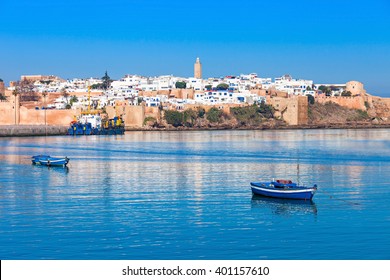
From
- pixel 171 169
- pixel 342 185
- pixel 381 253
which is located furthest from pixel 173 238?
pixel 171 169

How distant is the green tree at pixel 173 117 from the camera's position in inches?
2498

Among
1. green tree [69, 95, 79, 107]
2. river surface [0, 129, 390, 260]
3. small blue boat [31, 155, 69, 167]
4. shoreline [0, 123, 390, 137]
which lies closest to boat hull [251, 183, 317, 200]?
river surface [0, 129, 390, 260]

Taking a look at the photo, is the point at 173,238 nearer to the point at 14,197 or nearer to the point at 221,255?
the point at 221,255

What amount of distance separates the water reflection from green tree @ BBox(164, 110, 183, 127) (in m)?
48.2

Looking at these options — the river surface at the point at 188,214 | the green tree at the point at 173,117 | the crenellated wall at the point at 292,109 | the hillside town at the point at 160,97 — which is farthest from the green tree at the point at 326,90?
the river surface at the point at 188,214

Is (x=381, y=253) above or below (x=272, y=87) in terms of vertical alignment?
below

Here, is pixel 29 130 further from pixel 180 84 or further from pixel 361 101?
pixel 361 101

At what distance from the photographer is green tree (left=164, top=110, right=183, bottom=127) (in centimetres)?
6344

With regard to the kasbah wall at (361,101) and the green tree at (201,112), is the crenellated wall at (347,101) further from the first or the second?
the green tree at (201,112)

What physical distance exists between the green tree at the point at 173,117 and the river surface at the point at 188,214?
4007 cm

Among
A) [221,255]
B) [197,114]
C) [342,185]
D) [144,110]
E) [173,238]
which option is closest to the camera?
[221,255]

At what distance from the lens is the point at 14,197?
51.3ft

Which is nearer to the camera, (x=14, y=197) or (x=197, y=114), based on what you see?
(x=14, y=197)

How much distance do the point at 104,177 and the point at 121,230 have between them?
8.27m
